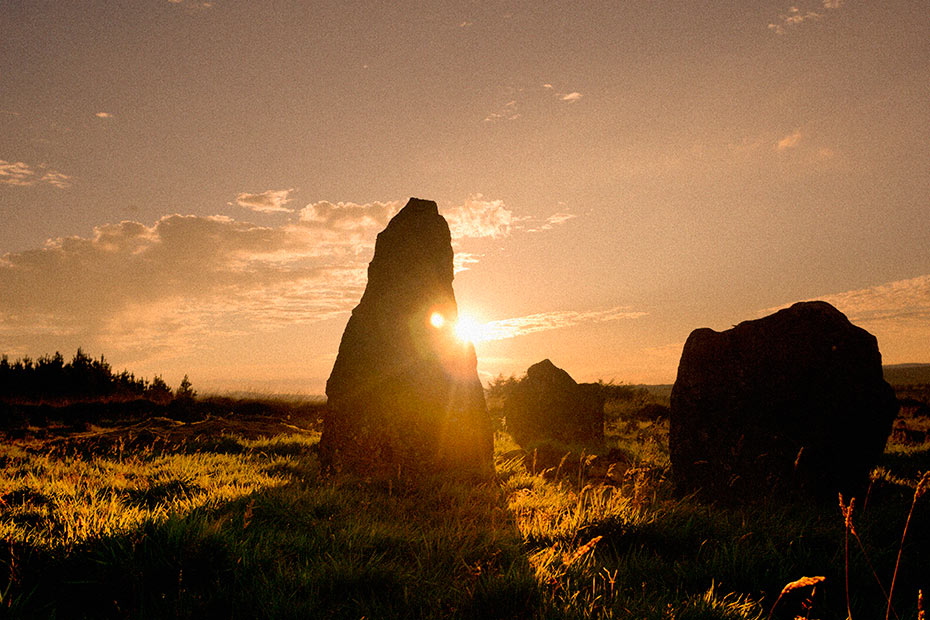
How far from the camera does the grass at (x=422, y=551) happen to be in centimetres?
355

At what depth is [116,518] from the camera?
15.1ft

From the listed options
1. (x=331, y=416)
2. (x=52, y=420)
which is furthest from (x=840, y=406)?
(x=52, y=420)

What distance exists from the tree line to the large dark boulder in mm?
20418

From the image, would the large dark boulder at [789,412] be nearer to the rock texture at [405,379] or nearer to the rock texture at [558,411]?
the rock texture at [405,379]

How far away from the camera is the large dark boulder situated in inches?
284

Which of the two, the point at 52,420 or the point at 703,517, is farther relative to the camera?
the point at 52,420

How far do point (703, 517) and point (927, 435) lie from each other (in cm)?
1457

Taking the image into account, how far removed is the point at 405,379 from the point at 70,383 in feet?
75.0

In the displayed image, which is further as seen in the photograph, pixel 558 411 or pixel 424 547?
pixel 558 411

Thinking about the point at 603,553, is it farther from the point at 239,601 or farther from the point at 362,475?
the point at 362,475

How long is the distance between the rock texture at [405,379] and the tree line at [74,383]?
55.3 feet

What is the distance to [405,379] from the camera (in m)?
7.50

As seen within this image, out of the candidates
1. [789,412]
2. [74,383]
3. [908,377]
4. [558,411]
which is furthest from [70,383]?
[908,377]

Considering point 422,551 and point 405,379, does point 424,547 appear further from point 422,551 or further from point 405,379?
point 405,379
